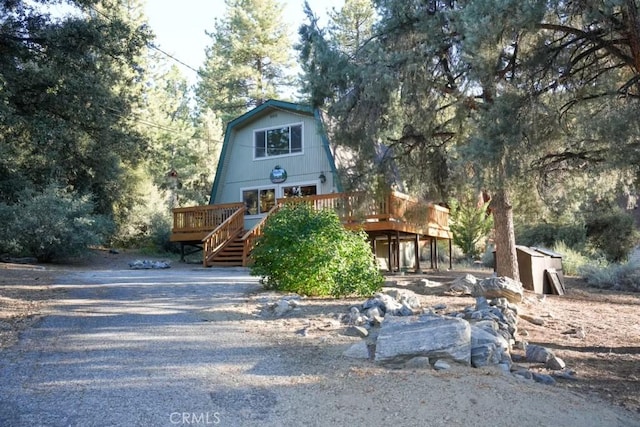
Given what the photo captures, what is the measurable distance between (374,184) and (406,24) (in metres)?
3.18

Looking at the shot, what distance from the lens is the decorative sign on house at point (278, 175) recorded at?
1956 centimetres

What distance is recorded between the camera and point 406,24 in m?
9.99

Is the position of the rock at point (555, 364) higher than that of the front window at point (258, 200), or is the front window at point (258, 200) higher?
the front window at point (258, 200)

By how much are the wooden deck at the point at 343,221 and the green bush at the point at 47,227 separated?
3.51 m

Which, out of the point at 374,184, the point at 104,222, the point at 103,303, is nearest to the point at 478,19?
the point at 374,184

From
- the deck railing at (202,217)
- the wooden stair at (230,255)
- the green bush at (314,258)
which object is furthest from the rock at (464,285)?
the deck railing at (202,217)

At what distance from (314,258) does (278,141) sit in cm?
1192

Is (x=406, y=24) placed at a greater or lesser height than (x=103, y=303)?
greater

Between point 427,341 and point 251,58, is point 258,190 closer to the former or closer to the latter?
point 427,341

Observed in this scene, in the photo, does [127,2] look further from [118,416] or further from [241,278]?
[118,416]

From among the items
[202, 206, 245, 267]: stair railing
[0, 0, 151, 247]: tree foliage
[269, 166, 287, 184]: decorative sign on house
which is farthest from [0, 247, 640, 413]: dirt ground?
[269, 166, 287, 184]: decorative sign on house

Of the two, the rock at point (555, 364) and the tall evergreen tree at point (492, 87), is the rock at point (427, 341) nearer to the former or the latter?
the rock at point (555, 364)

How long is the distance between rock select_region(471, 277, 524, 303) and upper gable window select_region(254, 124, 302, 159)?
446 inches

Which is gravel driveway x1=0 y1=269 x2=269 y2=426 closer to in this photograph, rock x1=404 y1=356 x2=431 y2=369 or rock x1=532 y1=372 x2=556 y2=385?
rock x1=404 y1=356 x2=431 y2=369
